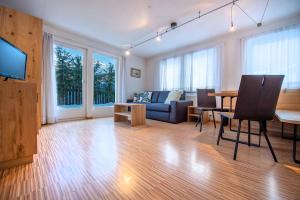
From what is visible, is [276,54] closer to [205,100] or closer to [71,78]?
[205,100]

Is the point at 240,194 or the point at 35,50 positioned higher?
the point at 35,50

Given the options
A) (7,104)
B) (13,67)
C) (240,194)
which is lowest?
(240,194)

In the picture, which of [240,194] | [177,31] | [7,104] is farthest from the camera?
[177,31]

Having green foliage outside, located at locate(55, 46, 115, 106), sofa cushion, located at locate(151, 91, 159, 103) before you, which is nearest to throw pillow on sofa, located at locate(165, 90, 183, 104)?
sofa cushion, located at locate(151, 91, 159, 103)

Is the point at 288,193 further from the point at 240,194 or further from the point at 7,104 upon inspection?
the point at 7,104

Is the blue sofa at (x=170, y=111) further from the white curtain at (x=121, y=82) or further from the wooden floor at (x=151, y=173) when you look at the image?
the wooden floor at (x=151, y=173)

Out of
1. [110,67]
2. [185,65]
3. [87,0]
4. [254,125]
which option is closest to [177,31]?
[185,65]

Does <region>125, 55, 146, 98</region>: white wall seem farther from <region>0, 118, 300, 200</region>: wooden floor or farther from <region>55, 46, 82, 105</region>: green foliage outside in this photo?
<region>0, 118, 300, 200</region>: wooden floor

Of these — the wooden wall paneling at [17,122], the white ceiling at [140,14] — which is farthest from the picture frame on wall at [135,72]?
the wooden wall paneling at [17,122]

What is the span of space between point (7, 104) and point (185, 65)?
14.0 feet

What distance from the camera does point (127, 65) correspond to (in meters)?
5.29

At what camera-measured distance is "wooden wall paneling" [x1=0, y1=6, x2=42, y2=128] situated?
7.07 ft

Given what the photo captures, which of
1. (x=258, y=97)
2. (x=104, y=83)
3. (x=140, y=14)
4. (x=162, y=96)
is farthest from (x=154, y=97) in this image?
(x=258, y=97)

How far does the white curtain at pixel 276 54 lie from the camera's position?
111 inches
